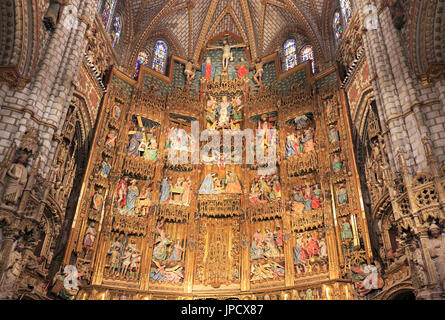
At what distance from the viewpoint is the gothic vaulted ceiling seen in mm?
20531

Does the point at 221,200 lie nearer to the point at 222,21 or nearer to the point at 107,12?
the point at 107,12

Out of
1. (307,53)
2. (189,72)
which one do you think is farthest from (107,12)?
(307,53)

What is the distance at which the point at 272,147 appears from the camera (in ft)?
60.0

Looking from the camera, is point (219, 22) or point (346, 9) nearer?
point (346, 9)

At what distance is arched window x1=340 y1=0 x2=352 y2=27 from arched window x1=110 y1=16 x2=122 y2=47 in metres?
11.4

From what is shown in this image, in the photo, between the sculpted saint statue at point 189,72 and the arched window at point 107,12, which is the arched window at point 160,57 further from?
the arched window at point 107,12

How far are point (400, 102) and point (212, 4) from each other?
14.9 meters

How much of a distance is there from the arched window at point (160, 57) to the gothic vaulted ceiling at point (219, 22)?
1.90 ft

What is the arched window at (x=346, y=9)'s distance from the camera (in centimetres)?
1748

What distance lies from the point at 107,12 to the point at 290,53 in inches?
396

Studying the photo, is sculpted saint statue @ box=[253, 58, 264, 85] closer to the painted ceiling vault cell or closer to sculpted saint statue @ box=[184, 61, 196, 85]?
the painted ceiling vault cell

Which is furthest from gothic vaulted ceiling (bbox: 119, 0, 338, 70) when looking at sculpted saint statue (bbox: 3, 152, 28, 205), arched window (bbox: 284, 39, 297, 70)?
sculpted saint statue (bbox: 3, 152, 28, 205)

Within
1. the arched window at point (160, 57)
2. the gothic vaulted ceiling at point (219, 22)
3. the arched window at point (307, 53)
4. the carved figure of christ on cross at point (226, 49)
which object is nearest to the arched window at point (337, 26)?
the gothic vaulted ceiling at point (219, 22)

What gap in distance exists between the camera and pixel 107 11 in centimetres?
1855
